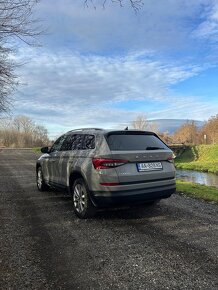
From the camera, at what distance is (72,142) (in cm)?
779

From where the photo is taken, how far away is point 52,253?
15.6ft

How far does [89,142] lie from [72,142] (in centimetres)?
100

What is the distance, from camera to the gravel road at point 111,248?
153 inches

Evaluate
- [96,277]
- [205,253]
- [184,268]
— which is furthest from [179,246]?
[96,277]

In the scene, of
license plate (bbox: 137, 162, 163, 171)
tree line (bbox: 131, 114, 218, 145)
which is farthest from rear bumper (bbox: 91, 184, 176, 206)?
tree line (bbox: 131, 114, 218, 145)

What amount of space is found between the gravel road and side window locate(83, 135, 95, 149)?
1.43 m

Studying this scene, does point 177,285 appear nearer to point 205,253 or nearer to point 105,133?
point 205,253

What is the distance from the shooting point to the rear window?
6.38m

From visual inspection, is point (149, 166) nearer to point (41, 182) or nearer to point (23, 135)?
point (41, 182)

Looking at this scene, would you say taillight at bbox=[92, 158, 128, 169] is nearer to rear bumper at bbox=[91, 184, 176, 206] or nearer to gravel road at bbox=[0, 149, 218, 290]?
rear bumper at bbox=[91, 184, 176, 206]

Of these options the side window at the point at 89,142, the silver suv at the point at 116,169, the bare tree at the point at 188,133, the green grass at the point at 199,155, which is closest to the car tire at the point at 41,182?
the silver suv at the point at 116,169

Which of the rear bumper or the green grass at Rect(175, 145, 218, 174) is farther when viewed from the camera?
the green grass at Rect(175, 145, 218, 174)

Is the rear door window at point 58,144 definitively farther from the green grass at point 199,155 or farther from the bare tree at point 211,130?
the bare tree at point 211,130

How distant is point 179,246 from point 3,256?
8.21 ft
